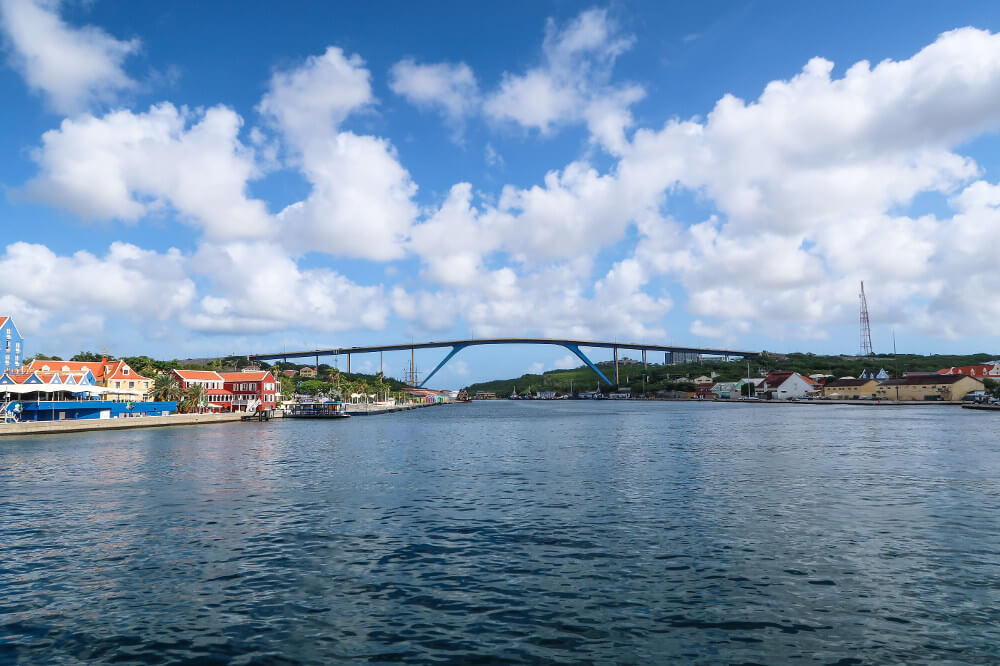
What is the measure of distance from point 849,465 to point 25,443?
251 ft

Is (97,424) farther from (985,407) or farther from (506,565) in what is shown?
(985,407)

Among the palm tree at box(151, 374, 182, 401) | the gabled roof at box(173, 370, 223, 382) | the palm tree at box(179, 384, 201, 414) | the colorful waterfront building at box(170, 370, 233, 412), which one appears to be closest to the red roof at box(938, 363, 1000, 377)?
the colorful waterfront building at box(170, 370, 233, 412)

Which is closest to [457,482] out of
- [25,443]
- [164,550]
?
[164,550]

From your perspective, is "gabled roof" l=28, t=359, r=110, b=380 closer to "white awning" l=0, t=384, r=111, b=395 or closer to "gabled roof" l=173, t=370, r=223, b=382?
"gabled roof" l=173, t=370, r=223, b=382

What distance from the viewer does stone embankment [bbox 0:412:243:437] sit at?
7425 cm

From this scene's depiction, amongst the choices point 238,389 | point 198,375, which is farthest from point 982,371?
point 198,375

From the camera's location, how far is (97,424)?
83.8 meters

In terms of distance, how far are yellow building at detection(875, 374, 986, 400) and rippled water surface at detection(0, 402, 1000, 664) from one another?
155 meters

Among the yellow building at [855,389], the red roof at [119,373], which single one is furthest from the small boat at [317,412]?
the yellow building at [855,389]

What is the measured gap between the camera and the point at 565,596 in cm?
1616

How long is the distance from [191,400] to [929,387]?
186126 millimetres

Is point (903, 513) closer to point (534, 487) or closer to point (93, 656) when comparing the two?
point (534, 487)

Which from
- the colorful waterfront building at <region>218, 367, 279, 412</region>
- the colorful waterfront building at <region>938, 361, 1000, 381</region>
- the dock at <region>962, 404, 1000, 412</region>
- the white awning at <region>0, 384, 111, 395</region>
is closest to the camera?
the white awning at <region>0, 384, 111, 395</region>

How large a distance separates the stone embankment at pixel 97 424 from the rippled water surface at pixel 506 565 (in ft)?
146
